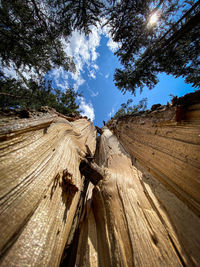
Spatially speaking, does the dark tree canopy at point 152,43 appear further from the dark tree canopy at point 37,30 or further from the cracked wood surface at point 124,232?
the cracked wood surface at point 124,232

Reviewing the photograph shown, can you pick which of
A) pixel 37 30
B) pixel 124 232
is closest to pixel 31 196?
pixel 124 232

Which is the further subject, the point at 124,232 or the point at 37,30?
the point at 37,30

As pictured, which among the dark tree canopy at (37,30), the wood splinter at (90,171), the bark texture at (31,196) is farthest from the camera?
the dark tree canopy at (37,30)

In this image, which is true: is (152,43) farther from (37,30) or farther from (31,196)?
(31,196)

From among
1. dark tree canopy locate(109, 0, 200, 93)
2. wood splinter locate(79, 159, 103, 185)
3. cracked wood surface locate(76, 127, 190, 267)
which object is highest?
dark tree canopy locate(109, 0, 200, 93)

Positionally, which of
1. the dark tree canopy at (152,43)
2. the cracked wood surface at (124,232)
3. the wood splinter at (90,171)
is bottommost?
the cracked wood surface at (124,232)

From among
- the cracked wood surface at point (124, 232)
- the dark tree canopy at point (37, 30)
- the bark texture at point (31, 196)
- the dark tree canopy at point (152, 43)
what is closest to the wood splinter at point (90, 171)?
the cracked wood surface at point (124, 232)

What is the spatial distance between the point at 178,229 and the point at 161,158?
21.3 inches

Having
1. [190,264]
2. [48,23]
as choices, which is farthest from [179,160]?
[48,23]

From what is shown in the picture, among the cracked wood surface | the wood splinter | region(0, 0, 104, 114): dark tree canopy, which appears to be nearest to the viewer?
the cracked wood surface

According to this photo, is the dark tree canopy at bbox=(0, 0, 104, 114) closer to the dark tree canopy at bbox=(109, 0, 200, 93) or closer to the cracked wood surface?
the dark tree canopy at bbox=(109, 0, 200, 93)

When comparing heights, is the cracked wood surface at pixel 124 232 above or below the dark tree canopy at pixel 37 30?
below

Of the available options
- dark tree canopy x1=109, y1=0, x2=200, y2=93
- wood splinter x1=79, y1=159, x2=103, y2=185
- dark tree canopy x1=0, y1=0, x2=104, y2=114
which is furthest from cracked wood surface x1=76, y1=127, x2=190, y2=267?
dark tree canopy x1=109, y1=0, x2=200, y2=93

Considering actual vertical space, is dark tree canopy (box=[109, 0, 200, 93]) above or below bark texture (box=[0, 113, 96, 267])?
above
